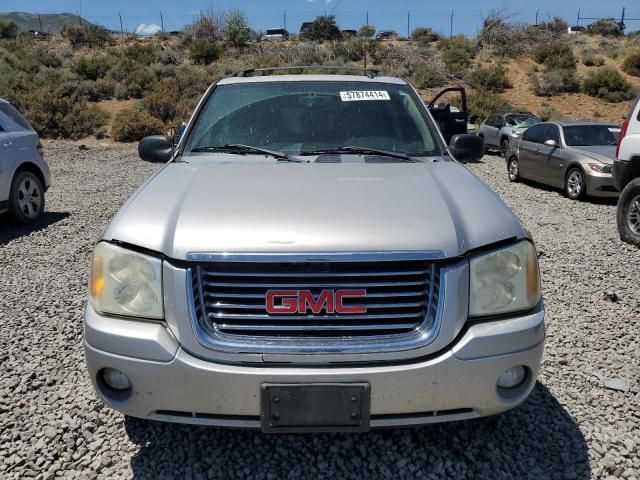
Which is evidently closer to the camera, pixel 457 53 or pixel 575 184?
pixel 575 184

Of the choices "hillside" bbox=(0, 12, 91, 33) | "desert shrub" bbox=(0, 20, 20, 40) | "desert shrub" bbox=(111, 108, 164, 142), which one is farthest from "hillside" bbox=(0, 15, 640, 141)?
"hillside" bbox=(0, 12, 91, 33)

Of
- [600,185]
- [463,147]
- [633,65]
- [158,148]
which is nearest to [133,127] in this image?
[600,185]

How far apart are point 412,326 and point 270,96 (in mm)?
2190

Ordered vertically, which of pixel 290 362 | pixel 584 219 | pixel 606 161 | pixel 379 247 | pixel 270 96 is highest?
pixel 270 96

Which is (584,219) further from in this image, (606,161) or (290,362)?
(290,362)

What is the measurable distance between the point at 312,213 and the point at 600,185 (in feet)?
28.7

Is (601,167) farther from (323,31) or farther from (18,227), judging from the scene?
(323,31)

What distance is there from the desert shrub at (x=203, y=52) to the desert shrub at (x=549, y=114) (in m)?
19.4

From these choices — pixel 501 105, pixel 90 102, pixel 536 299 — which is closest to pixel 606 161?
pixel 536 299

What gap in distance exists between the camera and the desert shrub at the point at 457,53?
1375 inches

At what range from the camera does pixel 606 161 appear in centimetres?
961

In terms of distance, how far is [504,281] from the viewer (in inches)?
88.0

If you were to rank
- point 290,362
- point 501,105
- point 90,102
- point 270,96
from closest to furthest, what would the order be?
point 290,362
point 270,96
point 90,102
point 501,105

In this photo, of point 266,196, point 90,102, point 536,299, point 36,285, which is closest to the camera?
Answer: point 536,299
